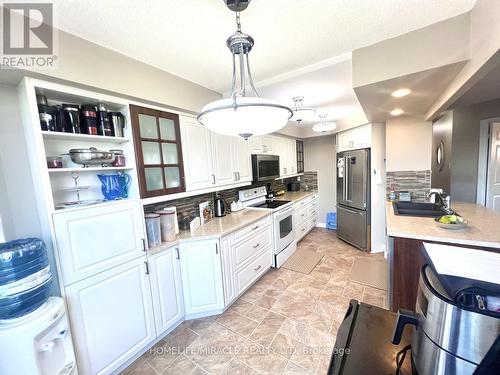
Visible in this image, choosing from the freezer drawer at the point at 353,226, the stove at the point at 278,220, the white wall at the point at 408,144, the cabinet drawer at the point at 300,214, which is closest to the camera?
the white wall at the point at 408,144

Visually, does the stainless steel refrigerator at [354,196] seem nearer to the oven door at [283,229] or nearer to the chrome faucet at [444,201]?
the chrome faucet at [444,201]

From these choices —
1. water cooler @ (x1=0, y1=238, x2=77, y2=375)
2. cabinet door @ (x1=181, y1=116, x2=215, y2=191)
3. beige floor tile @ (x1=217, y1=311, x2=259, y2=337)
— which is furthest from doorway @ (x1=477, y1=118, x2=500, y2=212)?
water cooler @ (x1=0, y1=238, x2=77, y2=375)

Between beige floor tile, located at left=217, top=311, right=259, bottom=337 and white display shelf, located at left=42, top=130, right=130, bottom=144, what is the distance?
6.41ft

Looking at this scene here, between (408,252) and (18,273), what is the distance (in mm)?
2699

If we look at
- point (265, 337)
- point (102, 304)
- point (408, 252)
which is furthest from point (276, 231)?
point (102, 304)

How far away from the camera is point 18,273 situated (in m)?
1.12

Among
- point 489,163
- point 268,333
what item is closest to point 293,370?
point 268,333

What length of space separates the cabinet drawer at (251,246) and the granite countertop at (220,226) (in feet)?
0.72

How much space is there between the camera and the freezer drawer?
11.5 ft

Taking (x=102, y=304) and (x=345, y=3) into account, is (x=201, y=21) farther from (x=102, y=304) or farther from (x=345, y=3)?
(x=102, y=304)

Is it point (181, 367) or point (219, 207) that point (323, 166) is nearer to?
point (219, 207)

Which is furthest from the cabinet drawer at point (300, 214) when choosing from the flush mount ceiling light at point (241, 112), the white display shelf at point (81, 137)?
the white display shelf at point (81, 137)

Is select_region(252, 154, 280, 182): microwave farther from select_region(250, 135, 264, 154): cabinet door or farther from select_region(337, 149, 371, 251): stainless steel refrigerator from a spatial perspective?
select_region(337, 149, 371, 251): stainless steel refrigerator

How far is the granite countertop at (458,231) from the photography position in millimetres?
1531
